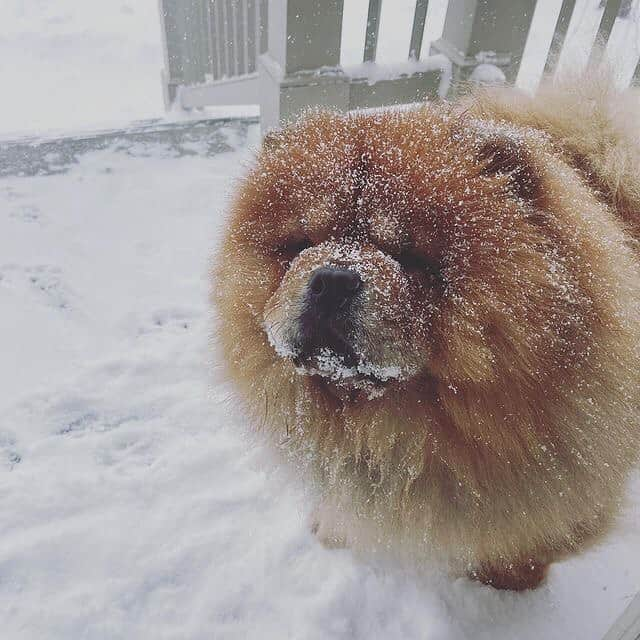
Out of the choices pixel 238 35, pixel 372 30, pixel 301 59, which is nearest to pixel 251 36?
pixel 238 35

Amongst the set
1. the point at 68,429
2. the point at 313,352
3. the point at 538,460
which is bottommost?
the point at 68,429

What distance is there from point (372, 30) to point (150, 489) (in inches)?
103

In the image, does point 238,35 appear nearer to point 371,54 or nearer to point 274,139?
point 371,54

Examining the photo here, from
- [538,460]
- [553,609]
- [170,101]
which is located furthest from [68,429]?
[170,101]

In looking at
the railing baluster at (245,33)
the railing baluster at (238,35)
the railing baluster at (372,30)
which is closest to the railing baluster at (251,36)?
the railing baluster at (245,33)

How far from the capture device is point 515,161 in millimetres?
972

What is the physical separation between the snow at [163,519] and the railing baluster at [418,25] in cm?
212

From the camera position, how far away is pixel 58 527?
1.37m

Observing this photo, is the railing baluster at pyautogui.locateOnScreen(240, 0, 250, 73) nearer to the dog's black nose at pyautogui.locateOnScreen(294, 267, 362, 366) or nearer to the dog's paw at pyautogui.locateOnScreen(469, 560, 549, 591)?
the dog's black nose at pyautogui.locateOnScreen(294, 267, 362, 366)

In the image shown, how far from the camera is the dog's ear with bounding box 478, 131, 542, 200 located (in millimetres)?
966

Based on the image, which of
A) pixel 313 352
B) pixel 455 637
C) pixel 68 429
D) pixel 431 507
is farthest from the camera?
pixel 68 429

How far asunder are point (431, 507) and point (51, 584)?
0.93 metres

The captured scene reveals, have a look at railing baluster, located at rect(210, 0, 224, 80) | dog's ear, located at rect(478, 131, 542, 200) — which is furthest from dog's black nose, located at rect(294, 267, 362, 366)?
railing baluster, located at rect(210, 0, 224, 80)

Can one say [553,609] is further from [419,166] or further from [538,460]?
[419,166]
